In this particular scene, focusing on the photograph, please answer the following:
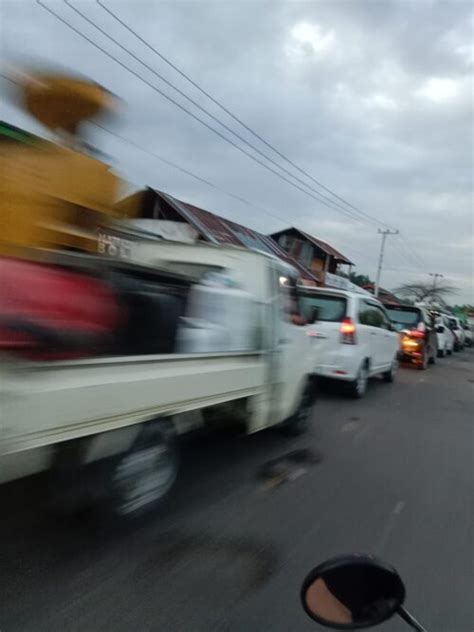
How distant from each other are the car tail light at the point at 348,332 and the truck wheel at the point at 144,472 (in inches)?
223

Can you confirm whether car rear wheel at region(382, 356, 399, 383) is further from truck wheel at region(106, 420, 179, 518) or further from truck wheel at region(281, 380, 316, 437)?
truck wheel at region(106, 420, 179, 518)

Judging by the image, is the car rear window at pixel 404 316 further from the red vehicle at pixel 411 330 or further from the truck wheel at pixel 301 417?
the truck wheel at pixel 301 417

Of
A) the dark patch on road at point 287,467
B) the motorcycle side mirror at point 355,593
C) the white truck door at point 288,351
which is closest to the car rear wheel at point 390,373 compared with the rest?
the white truck door at point 288,351

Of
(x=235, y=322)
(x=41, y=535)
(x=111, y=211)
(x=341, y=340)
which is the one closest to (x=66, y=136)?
(x=111, y=211)

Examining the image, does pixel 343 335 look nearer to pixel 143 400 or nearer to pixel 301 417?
pixel 301 417

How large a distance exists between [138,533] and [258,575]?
0.90m

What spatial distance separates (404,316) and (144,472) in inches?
554

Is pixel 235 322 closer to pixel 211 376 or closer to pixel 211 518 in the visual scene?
pixel 211 376

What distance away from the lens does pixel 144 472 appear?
3.95 metres

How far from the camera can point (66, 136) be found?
437 centimetres

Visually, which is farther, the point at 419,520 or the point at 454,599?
the point at 419,520

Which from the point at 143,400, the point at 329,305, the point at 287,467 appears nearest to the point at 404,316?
the point at 329,305

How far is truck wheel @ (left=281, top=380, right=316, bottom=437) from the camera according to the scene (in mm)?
6782

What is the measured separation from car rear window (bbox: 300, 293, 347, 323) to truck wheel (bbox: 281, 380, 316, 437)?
8.90 feet
